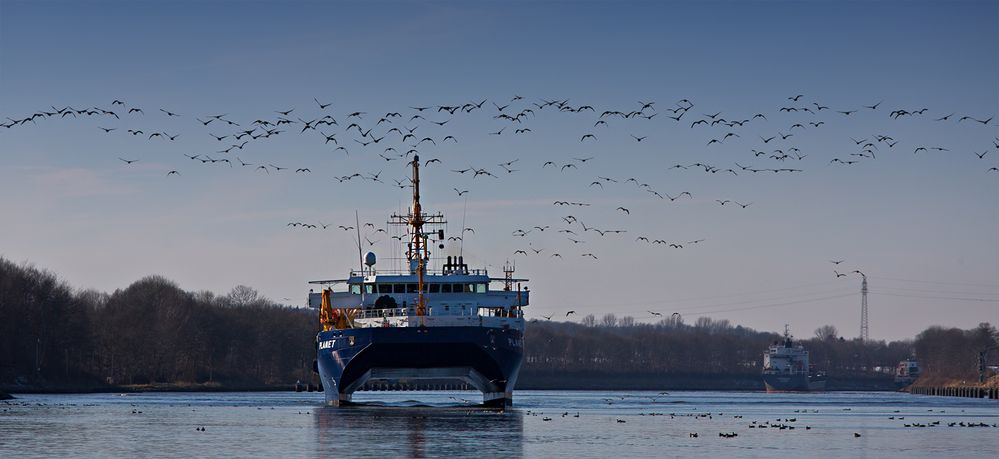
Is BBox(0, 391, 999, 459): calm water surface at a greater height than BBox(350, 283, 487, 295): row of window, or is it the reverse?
BBox(350, 283, 487, 295): row of window

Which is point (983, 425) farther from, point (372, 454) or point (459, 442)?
point (372, 454)

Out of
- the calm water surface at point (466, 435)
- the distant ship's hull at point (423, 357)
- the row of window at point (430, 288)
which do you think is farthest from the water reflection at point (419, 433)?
the row of window at point (430, 288)

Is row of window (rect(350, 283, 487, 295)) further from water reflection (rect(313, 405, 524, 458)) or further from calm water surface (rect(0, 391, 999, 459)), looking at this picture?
calm water surface (rect(0, 391, 999, 459))

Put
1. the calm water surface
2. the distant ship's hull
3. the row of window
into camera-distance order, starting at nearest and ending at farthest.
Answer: the calm water surface < the distant ship's hull < the row of window

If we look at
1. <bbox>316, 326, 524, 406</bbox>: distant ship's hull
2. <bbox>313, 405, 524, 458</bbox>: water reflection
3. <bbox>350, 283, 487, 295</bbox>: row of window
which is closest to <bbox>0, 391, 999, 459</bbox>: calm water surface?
<bbox>313, 405, 524, 458</bbox>: water reflection

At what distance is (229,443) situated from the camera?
65938 millimetres

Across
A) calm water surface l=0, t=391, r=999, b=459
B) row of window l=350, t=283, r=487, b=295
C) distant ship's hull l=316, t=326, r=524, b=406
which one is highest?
row of window l=350, t=283, r=487, b=295

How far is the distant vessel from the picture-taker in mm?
96125

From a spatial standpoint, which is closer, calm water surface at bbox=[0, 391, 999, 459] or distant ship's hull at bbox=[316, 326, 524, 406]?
calm water surface at bbox=[0, 391, 999, 459]

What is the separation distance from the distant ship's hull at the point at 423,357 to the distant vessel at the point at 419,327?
6cm

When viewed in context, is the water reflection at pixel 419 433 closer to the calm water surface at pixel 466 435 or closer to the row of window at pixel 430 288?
the calm water surface at pixel 466 435

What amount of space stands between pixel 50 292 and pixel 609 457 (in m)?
148

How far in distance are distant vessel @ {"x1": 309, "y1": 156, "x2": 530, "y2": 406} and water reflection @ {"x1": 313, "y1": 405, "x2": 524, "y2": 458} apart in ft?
9.68

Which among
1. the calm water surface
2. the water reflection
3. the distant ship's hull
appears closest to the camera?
the water reflection
